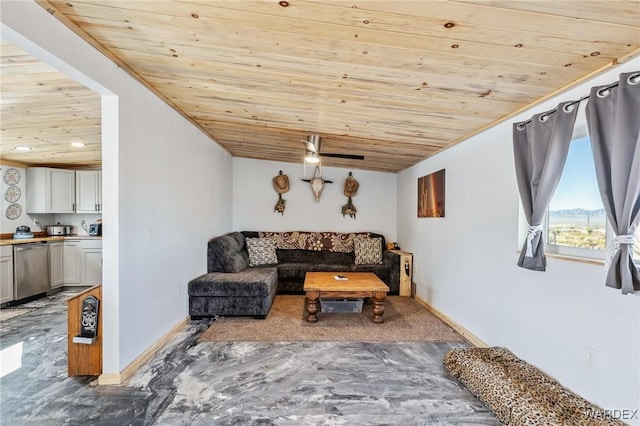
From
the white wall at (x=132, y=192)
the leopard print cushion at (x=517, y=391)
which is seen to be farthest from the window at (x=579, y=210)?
the white wall at (x=132, y=192)

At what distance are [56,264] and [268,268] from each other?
3.36m

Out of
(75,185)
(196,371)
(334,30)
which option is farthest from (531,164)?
(75,185)

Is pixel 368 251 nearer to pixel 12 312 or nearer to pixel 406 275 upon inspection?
pixel 406 275

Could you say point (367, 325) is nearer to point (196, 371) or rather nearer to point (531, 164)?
point (196, 371)

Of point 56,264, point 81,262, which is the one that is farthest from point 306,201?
point 56,264

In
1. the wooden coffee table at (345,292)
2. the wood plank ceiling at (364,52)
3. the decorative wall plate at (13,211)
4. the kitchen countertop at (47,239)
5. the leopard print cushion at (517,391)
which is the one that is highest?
the wood plank ceiling at (364,52)

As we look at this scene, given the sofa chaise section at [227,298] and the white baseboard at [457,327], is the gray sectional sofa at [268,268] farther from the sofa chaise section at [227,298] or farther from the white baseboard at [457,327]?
the white baseboard at [457,327]

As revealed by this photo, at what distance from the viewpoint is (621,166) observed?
155cm

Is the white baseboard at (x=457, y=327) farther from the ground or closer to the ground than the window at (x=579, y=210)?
closer to the ground

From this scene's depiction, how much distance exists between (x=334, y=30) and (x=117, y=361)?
2.75 meters

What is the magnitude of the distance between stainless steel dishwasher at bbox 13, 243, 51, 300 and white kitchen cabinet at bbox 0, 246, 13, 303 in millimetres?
45

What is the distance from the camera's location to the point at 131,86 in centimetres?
232

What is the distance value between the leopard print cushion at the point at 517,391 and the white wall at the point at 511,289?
0.12m

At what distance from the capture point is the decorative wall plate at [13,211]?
14.1ft
